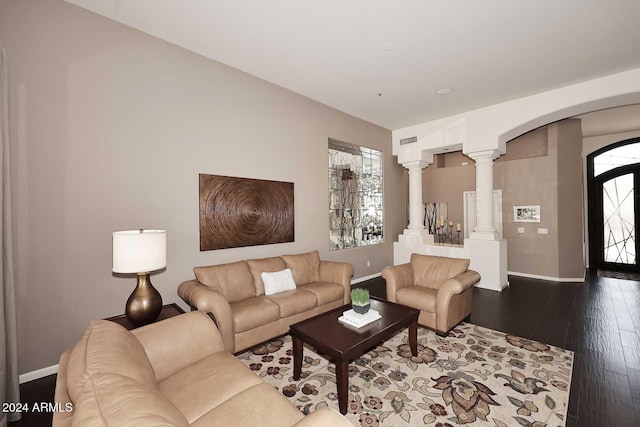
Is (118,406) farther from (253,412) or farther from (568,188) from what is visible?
(568,188)

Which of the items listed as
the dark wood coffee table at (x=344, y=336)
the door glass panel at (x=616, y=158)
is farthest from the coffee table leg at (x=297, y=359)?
the door glass panel at (x=616, y=158)

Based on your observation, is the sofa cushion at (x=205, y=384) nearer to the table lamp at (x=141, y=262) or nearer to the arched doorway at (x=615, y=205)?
the table lamp at (x=141, y=262)

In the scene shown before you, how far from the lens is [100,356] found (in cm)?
121

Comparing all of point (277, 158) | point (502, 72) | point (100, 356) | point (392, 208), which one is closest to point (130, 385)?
point (100, 356)

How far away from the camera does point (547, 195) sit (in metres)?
5.92

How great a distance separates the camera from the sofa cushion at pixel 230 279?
313 centimetres

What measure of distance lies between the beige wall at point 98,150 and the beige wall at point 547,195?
5.90 m

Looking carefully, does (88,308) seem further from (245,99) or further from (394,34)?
(394,34)

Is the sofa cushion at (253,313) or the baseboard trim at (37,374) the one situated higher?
the sofa cushion at (253,313)

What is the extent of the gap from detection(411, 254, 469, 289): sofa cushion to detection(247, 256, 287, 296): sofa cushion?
1.94 m

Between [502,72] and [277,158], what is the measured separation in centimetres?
349

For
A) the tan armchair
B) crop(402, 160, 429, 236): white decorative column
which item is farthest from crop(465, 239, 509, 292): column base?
the tan armchair

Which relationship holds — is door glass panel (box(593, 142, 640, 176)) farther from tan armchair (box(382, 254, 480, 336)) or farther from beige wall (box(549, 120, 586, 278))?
tan armchair (box(382, 254, 480, 336))

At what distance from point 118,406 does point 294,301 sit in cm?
244
